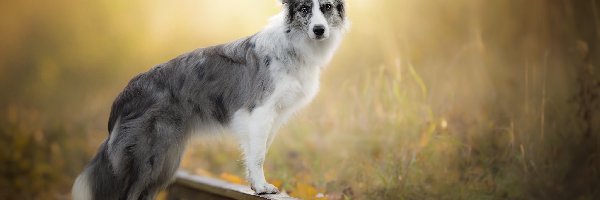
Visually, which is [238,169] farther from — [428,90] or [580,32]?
[580,32]

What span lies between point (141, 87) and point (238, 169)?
2257 millimetres

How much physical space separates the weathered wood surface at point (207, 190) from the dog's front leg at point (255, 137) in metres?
0.08

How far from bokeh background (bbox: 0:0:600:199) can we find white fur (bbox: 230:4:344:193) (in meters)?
0.28

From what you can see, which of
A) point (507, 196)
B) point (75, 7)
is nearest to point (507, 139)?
point (507, 196)

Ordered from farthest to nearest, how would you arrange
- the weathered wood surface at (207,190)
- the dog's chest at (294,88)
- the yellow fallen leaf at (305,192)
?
the yellow fallen leaf at (305,192) → the weathered wood surface at (207,190) → the dog's chest at (294,88)

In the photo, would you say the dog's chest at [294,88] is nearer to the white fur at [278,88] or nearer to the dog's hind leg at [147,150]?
the white fur at [278,88]

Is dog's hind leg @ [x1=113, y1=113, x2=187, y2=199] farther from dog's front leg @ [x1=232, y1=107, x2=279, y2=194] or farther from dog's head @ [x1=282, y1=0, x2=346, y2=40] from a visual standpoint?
dog's head @ [x1=282, y1=0, x2=346, y2=40]

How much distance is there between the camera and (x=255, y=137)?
9.57ft

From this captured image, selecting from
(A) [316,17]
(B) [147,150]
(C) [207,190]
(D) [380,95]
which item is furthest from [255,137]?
(D) [380,95]

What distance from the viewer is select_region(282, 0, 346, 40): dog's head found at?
276 centimetres

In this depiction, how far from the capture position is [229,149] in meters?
5.54

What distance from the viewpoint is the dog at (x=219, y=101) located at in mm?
2904

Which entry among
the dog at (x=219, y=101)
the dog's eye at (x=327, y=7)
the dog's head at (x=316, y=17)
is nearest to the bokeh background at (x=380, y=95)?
the dog at (x=219, y=101)

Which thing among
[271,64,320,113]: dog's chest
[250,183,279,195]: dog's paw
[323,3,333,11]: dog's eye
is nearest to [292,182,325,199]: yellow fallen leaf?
[250,183,279,195]: dog's paw
